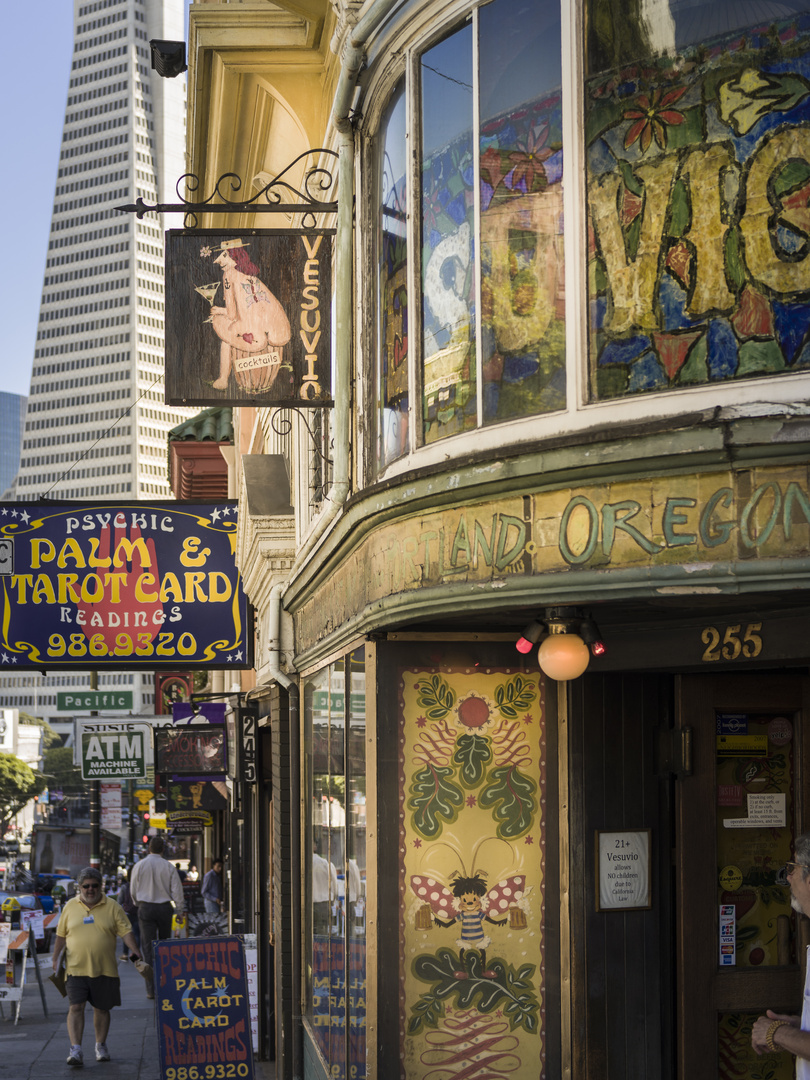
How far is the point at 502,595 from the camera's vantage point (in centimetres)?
517

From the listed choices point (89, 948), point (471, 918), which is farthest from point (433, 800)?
point (89, 948)

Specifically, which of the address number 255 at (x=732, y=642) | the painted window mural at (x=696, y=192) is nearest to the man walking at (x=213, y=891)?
the address number 255 at (x=732, y=642)

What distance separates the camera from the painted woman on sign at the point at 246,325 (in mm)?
7457

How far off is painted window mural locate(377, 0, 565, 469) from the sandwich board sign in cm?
1566

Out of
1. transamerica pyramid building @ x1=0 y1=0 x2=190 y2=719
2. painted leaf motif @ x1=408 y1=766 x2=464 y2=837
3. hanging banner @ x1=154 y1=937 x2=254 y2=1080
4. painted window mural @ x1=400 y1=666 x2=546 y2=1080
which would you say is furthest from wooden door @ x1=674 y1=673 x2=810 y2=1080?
transamerica pyramid building @ x1=0 y1=0 x2=190 y2=719

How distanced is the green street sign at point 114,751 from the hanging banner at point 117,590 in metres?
8.55

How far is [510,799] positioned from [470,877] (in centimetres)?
41

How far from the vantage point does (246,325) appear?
24.5ft

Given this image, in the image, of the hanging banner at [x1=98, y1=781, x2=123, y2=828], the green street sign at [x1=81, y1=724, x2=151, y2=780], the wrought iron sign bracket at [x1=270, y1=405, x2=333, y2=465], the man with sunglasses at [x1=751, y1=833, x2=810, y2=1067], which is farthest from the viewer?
A: the hanging banner at [x1=98, y1=781, x2=123, y2=828]

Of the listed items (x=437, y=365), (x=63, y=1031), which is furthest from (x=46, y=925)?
(x=437, y=365)

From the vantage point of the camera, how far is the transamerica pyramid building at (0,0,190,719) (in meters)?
171

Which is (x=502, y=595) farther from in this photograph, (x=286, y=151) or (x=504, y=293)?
(x=286, y=151)

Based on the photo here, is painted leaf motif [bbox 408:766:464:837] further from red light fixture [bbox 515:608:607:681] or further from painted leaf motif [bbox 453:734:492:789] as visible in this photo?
red light fixture [bbox 515:608:607:681]

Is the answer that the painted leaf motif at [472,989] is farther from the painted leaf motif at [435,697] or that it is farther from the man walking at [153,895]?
the man walking at [153,895]
